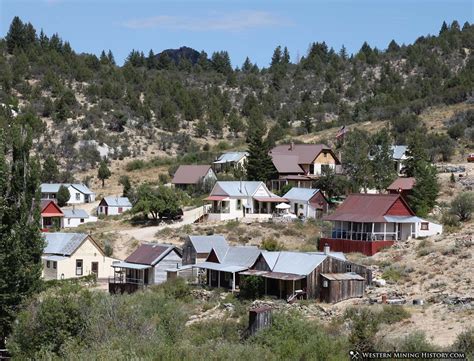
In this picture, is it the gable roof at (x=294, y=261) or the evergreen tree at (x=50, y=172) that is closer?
the gable roof at (x=294, y=261)

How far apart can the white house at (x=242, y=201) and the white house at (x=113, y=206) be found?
1095cm

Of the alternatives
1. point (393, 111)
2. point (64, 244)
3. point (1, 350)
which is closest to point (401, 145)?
point (393, 111)

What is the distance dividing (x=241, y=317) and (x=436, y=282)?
10371mm

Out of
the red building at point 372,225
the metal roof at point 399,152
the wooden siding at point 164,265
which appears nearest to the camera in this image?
the wooden siding at point 164,265

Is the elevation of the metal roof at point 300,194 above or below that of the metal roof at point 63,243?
above

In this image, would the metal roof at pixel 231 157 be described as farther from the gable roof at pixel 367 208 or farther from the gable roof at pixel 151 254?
the gable roof at pixel 151 254

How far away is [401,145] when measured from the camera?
282 feet

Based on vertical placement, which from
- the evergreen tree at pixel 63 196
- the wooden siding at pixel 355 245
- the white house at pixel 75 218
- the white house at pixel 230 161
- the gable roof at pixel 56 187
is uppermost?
the white house at pixel 230 161

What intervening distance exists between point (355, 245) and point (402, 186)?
13297mm

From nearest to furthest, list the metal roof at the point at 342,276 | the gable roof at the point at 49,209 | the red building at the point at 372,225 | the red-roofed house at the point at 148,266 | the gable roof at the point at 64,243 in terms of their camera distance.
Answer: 1. the metal roof at the point at 342,276
2. the red-roofed house at the point at 148,266
3. the red building at the point at 372,225
4. the gable roof at the point at 64,243
5. the gable roof at the point at 49,209

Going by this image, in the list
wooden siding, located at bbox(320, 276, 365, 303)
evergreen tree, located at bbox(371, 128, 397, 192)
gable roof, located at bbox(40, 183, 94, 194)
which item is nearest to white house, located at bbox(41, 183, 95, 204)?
gable roof, located at bbox(40, 183, 94, 194)

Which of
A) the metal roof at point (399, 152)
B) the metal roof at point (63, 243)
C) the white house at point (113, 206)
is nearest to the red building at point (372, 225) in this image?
the metal roof at point (63, 243)

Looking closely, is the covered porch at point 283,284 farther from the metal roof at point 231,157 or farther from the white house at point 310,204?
the metal roof at point 231,157

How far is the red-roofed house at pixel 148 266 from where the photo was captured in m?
52.1
